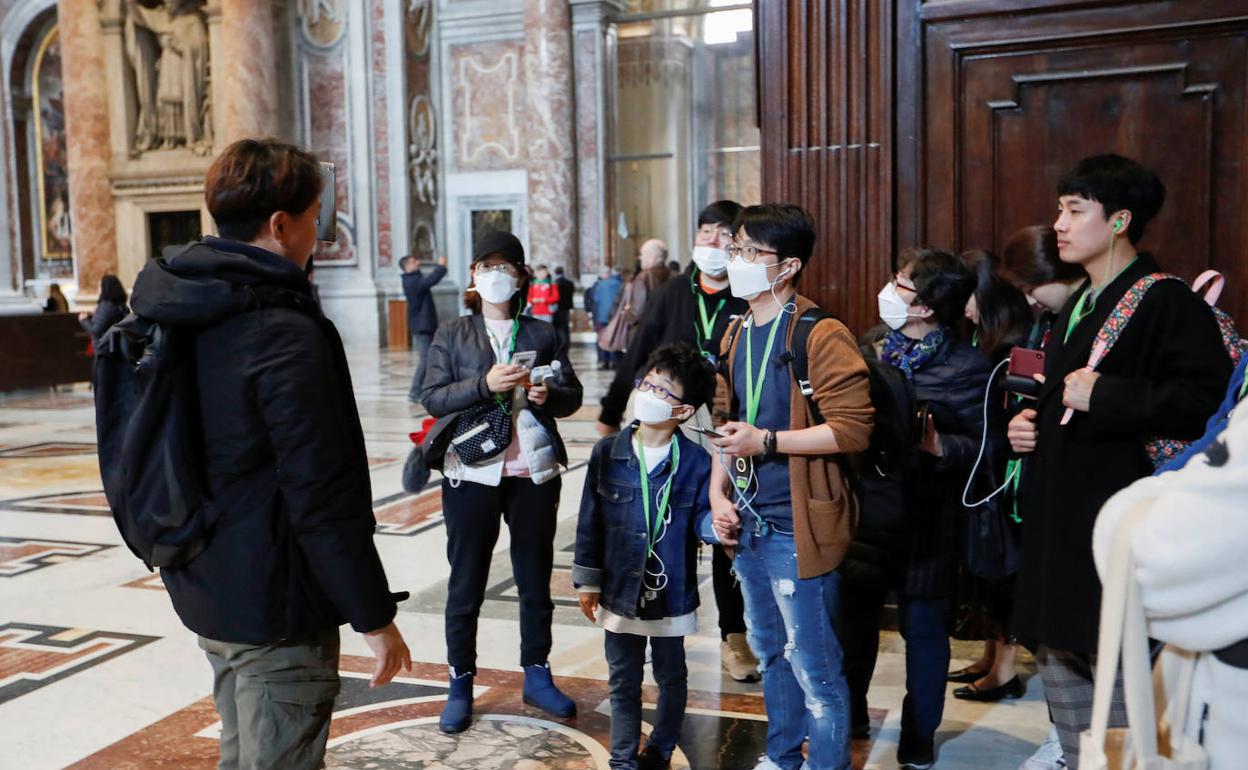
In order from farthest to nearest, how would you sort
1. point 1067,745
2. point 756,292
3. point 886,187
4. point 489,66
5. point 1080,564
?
point 489,66 < point 886,187 < point 756,292 < point 1067,745 < point 1080,564

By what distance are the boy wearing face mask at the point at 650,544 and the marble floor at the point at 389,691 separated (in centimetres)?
30

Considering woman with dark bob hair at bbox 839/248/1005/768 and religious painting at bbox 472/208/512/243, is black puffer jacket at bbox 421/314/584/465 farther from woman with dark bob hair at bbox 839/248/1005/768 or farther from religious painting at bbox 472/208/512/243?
religious painting at bbox 472/208/512/243

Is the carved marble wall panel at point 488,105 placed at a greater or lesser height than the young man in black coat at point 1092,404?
greater

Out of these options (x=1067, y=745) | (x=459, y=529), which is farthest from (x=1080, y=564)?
(x=459, y=529)

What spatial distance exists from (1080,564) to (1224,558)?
101cm

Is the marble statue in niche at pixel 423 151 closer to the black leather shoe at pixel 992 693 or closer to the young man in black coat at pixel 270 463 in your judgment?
the black leather shoe at pixel 992 693

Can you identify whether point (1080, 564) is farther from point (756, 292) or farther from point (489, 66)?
point (489, 66)

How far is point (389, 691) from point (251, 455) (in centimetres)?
205

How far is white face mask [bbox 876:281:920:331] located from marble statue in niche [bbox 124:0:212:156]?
62.2ft

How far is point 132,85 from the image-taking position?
66.5 ft

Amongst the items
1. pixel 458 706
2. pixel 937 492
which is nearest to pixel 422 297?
pixel 458 706

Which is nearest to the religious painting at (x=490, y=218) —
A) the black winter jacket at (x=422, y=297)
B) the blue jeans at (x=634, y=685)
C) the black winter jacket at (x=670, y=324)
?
the black winter jacket at (x=422, y=297)

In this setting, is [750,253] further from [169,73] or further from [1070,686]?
[169,73]

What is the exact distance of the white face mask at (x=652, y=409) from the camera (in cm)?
322
